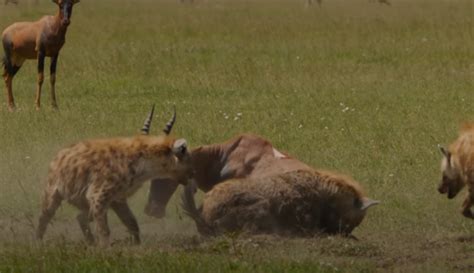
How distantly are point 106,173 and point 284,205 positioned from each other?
1.29 metres

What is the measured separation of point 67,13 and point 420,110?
4.95 metres

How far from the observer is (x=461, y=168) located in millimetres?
9703

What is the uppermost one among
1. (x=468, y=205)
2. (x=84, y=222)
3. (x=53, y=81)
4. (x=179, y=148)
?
Result: (x=179, y=148)

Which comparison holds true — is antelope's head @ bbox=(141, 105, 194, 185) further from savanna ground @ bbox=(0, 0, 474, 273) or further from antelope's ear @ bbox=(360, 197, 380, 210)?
antelope's ear @ bbox=(360, 197, 380, 210)

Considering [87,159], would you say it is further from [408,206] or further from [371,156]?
[371,156]

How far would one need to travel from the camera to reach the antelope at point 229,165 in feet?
32.5

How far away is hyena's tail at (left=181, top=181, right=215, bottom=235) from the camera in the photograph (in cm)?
919

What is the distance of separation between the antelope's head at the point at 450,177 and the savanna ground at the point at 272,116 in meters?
0.21

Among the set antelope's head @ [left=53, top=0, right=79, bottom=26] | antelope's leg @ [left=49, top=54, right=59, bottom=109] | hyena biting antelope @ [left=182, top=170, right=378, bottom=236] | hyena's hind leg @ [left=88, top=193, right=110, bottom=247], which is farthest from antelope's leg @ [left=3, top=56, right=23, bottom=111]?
hyena's hind leg @ [left=88, top=193, right=110, bottom=247]

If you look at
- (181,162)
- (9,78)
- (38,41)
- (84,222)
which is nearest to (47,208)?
(84,222)

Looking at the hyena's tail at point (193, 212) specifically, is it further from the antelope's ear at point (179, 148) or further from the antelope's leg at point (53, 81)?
the antelope's leg at point (53, 81)

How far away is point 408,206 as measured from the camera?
10.4 m

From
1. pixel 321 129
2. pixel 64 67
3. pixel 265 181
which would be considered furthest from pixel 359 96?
pixel 265 181

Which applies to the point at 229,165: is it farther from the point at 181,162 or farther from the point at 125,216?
the point at 125,216
